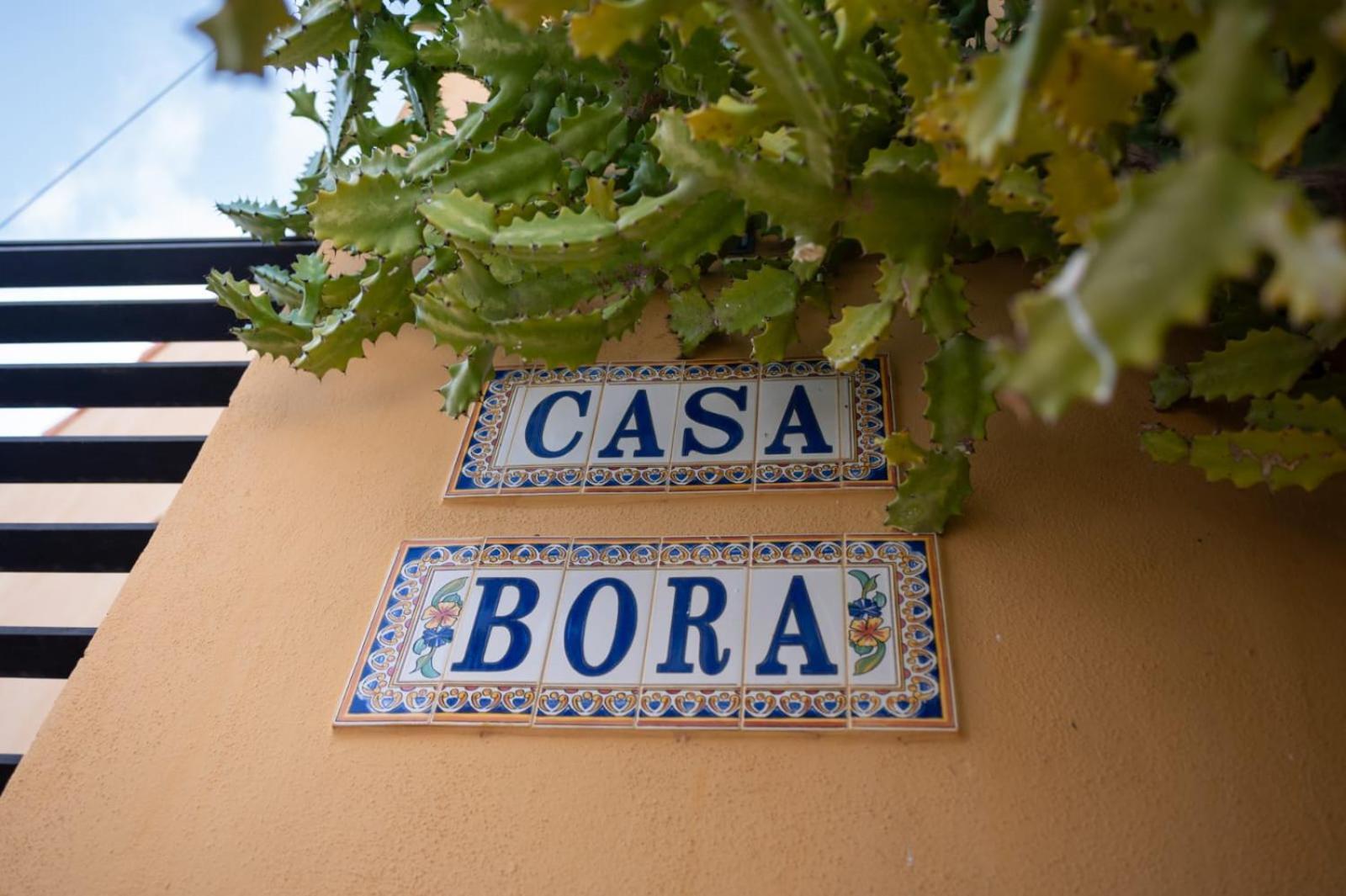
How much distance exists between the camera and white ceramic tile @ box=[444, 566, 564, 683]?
3.70 ft

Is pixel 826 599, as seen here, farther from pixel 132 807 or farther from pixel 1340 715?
pixel 132 807

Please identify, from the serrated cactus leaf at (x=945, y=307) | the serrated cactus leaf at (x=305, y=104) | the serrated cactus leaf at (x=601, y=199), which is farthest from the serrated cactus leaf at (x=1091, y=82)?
the serrated cactus leaf at (x=305, y=104)

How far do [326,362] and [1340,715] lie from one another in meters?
1.08

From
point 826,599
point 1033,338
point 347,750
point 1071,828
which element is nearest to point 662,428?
point 826,599

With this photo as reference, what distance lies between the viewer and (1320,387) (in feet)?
3.44

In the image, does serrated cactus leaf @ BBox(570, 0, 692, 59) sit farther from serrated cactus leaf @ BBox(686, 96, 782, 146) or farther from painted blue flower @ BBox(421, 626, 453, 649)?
painted blue flower @ BBox(421, 626, 453, 649)

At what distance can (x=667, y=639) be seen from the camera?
111cm

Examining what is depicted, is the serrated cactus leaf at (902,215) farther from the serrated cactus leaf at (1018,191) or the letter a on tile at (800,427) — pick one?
the letter a on tile at (800,427)

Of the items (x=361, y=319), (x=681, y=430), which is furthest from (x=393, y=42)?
(x=681, y=430)

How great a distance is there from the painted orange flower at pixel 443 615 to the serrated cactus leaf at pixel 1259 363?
76 cm

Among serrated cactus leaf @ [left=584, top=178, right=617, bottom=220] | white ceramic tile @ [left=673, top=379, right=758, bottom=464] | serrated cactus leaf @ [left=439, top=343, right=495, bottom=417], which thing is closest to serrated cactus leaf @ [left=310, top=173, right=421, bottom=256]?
serrated cactus leaf @ [left=439, top=343, right=495, bottom=417]

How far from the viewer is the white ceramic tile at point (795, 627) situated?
1.06 meters

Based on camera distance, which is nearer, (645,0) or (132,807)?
(645,0)

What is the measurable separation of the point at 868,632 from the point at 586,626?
0.90 feet
